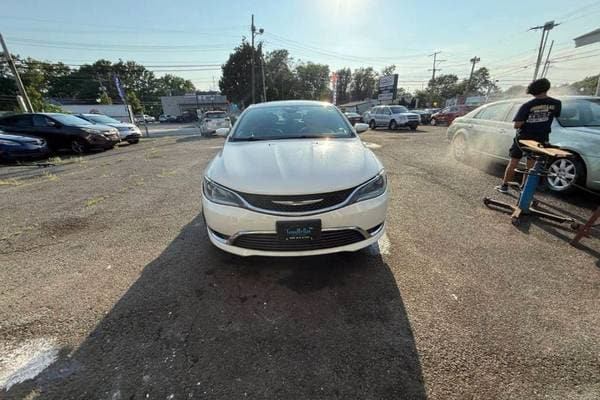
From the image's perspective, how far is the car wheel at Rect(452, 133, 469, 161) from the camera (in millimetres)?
6335

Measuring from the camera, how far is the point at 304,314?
6.18 ft

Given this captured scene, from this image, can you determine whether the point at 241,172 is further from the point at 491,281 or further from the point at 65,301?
the point at 491,281

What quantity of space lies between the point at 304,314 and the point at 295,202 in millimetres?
823

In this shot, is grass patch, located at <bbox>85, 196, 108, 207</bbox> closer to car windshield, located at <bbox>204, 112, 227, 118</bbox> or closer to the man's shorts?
the man's shorts

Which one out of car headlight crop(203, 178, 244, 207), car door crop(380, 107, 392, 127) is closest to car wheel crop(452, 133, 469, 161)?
car headlight crop(203, 178, 244, 207)

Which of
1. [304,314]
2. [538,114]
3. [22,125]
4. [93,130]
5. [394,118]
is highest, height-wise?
[22,125]

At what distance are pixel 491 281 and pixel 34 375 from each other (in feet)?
10.8

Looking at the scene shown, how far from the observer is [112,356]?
1.59 metres

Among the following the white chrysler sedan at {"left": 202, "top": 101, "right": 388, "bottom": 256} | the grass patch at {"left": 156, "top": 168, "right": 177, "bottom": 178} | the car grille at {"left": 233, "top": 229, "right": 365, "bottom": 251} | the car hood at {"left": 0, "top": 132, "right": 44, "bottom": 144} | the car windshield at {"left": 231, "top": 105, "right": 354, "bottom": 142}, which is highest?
the car windshield at {"left": 231, "top": 105, "right": 354, "bottom": 142}

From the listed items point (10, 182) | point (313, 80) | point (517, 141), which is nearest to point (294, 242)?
→ point (517, 141)

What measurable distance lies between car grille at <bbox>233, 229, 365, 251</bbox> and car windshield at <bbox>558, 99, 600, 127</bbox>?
4.75 meters

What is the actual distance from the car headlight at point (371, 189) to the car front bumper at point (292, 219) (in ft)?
0.12

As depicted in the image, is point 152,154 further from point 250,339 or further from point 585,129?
point 585,129

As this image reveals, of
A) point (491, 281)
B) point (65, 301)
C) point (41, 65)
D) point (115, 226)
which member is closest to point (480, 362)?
point (491, 281)
